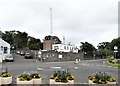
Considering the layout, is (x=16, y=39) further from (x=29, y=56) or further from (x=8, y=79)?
(x=8, y=79)

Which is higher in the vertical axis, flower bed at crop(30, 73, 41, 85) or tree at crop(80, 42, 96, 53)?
tree at crop(80, 42, 96, 53)

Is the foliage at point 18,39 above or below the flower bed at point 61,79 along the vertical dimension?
above

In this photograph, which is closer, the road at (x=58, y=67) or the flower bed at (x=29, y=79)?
the flower bed at (x=29, y=79)

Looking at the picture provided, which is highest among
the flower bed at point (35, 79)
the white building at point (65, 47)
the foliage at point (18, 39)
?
the foliage at point (18, 39)

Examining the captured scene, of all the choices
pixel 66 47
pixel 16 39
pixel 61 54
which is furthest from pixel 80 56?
pixel 16 39

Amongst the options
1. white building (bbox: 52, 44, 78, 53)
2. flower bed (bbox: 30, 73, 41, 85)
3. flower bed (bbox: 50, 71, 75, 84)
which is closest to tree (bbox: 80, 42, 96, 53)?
white building (bbox: 52, 44, 78, 53)

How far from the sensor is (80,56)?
229ft

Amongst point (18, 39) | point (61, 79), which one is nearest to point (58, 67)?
point (61, 79)

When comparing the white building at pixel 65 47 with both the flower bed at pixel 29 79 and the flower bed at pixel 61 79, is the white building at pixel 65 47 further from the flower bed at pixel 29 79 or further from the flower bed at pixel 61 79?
the flower bed at pixel 61 79

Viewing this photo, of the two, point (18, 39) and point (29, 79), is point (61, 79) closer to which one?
point (29, 79)

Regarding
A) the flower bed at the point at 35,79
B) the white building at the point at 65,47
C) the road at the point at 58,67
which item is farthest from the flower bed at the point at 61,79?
the white building at the point at 65,47

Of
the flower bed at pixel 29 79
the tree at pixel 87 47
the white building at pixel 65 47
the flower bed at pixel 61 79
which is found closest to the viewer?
the flower bed at pixel 61 79

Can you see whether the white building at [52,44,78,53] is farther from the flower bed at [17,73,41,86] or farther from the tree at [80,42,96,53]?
the flower bed at [17,73,41,86]

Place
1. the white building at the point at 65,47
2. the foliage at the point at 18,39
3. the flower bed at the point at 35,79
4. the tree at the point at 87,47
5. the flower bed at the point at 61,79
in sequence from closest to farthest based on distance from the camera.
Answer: the flower bed at the point at 61,79, the flower bed at the point at 35,79, the white building at the point at 65,47, the tree at the point at 87,47, the foliage at the point at 18,39
